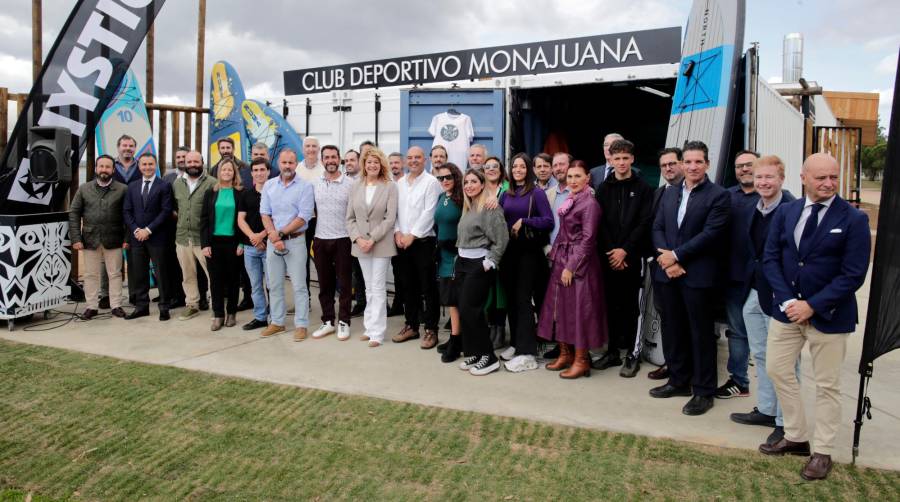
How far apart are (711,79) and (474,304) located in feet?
8.94

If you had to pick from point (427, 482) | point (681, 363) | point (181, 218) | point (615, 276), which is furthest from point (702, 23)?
point (181, 218)

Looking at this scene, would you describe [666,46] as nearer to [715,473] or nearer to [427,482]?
[715,473]

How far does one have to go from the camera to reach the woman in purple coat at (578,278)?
4.52 metres

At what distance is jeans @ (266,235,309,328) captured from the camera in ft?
19.1

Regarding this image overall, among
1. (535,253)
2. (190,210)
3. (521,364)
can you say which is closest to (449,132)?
(535,253)

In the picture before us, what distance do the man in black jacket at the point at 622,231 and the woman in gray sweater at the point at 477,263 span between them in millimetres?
795

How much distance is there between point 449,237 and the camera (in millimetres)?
5195

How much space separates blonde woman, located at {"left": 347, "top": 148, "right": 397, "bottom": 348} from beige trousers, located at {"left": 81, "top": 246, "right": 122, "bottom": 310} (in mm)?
2932

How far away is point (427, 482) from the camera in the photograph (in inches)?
120

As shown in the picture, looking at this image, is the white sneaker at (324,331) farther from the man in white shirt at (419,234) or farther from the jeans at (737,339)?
the jeans at (737,339)

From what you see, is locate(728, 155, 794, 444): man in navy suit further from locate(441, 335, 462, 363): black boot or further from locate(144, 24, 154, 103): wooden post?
locate(144, 24, 154, 103): wooden post

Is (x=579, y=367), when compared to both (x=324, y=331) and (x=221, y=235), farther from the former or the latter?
(x=221, y=235)

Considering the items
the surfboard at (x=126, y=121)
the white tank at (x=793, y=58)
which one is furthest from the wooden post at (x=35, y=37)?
the white tank at (x=793, y=58)

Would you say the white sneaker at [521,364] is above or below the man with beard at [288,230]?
below
